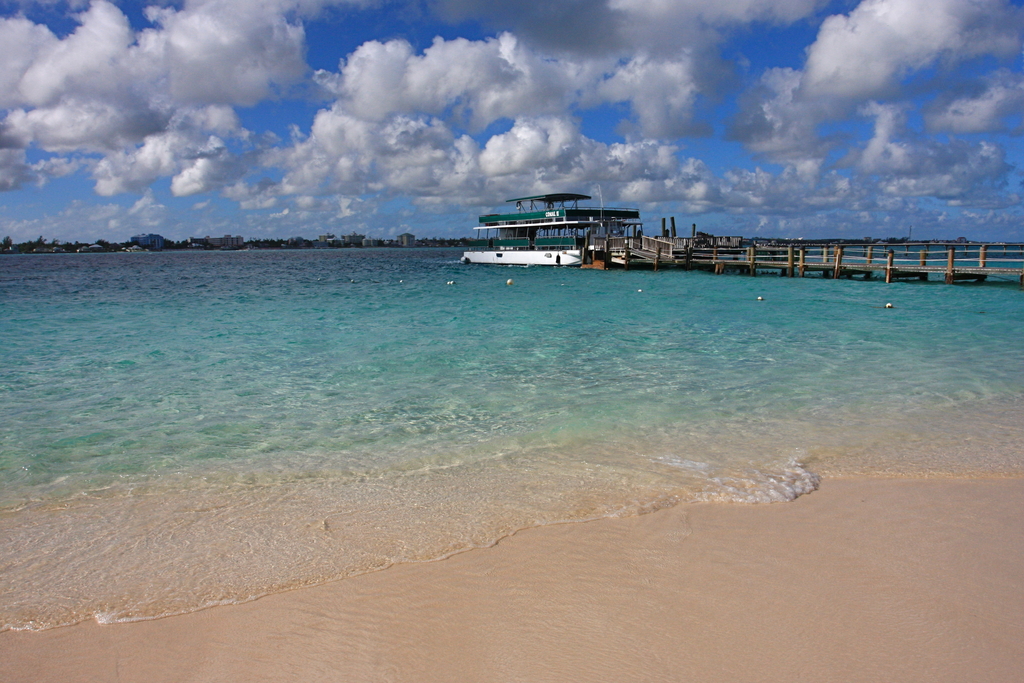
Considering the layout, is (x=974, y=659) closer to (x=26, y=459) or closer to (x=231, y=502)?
(x=231, y=502)

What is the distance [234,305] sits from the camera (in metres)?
25.8

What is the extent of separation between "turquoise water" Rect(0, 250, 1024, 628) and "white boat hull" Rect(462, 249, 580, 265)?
33.7 metres

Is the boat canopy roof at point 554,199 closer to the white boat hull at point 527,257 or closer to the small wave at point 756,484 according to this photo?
the white boat hull at point 527,257

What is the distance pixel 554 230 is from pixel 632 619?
2052 inches

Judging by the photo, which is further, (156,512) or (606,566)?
(156,512)

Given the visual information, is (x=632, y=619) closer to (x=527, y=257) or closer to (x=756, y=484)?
(x=756, y=484)

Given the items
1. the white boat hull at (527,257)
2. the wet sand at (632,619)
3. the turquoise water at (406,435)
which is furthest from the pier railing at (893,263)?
the wet sand at (632,619)

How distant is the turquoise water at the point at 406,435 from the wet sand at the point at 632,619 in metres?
Answer: 0.35

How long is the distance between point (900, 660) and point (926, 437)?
468 cm

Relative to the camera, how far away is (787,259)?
136ft

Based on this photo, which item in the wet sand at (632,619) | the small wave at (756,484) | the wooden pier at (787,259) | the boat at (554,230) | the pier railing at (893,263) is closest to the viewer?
the wet sand at (632,619)

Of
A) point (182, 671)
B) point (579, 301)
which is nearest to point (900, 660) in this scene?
point (182, 671)

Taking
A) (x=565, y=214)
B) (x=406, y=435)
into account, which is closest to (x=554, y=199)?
(x=565, y=214)

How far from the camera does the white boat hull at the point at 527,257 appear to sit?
166 ft
